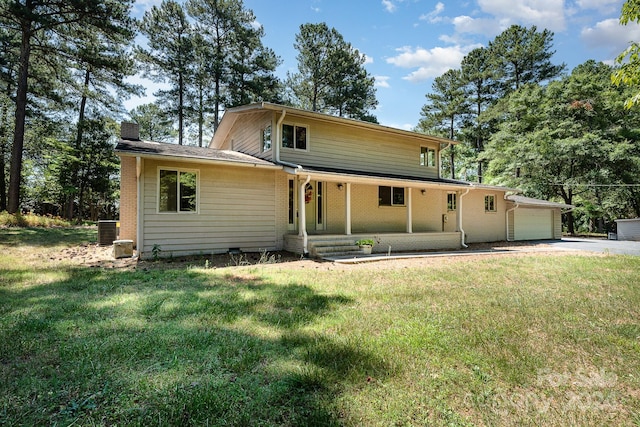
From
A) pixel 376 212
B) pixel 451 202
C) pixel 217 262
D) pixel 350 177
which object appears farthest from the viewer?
pixel 451 202

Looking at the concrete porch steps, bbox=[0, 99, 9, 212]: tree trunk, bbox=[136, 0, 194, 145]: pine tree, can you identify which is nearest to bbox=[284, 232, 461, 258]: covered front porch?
the concrete porch steps

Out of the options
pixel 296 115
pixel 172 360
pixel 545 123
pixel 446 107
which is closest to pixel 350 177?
pixel 296 115

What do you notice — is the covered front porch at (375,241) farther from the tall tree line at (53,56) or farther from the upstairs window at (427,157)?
the tall tree line at (53,56)

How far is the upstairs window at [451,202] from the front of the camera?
598 inches

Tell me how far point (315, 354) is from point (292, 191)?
28.8 ft

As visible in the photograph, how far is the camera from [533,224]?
59.2 feet

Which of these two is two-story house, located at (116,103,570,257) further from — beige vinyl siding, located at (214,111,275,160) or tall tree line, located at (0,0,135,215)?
tall tree line, located at (0,0,135,215)

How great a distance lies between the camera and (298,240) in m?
9.95

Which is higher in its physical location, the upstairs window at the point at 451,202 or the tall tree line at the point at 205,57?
the tall tree line at the point at 205,57

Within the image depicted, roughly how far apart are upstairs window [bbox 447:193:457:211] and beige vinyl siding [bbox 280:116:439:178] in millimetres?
1296

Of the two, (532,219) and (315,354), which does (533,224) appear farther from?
(315,354)

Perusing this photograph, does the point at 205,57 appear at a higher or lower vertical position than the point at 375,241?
higher

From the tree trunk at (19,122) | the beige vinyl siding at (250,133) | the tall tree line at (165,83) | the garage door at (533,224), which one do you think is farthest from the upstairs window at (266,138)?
the garage door at (533,224)

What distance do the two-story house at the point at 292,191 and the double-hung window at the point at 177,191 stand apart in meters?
0.03
